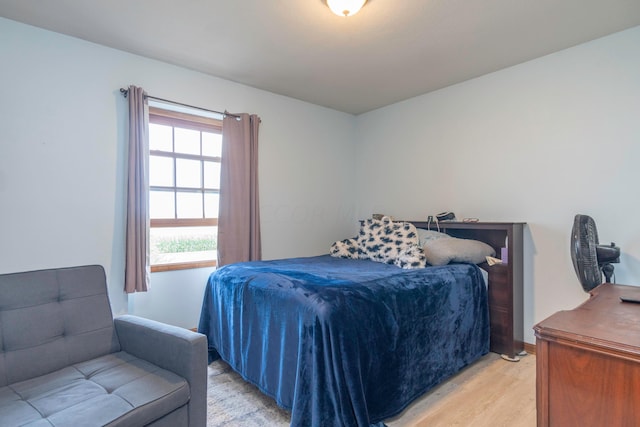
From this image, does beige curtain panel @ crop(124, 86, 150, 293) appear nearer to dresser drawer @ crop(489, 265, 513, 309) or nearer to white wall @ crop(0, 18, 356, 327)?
white wall @ crop(0, 18, 356, 327)

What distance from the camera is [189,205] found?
3.16 m

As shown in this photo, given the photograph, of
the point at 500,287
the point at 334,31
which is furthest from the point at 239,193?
the point at 500,287

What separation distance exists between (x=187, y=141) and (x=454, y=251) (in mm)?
2638

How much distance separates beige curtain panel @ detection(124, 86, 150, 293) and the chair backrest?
0.77 m

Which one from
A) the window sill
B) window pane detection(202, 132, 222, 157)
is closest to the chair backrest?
the window sill

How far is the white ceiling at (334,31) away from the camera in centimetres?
210

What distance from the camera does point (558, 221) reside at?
2693mm

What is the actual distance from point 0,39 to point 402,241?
10.9ft

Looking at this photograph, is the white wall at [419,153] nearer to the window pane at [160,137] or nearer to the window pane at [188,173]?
the window pane at [160,137]

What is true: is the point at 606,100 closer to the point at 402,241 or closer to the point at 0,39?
the point at 402,241

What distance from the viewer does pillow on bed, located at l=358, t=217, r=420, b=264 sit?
2.83 meters

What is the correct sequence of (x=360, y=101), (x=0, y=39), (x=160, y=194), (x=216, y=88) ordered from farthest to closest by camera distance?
(x=360, y=101) → (x=216, y=88) → (x=160, y=194) → (x=0, y=39)

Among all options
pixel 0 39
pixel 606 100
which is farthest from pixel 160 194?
pixel 606 100

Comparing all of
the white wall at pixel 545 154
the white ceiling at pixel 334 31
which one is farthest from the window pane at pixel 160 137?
the white wall at pixel 545 154
